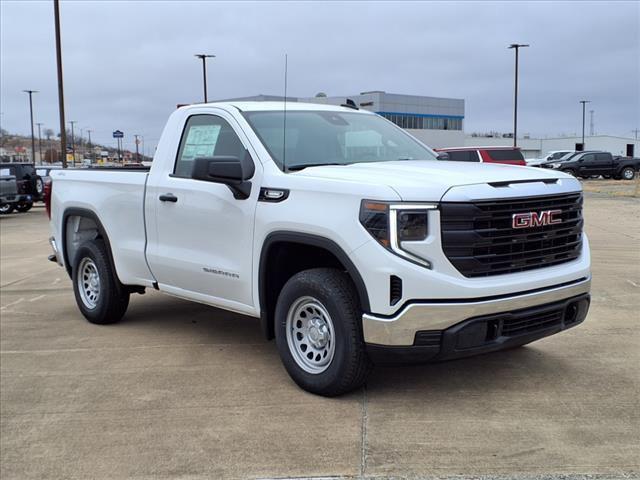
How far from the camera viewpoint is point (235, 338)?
6.49 metres

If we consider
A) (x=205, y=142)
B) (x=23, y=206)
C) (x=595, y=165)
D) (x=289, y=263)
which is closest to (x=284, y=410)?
(x=289, y=263)

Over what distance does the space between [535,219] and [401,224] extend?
0.95 meters

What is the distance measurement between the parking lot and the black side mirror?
1421 mm

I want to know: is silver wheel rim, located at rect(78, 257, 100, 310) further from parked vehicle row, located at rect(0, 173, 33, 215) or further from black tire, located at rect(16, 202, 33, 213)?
black tire, located at rect(16, 202, 33, 213)

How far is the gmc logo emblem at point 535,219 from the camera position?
4.39 meters

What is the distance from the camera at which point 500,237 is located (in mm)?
4328

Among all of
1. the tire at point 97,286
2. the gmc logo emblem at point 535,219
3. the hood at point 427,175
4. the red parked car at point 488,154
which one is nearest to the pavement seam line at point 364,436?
the hood at point 427,175

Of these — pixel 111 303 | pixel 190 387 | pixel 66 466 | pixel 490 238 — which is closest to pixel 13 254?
pixel 111 303

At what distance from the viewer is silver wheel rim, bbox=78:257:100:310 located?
23.5 feet

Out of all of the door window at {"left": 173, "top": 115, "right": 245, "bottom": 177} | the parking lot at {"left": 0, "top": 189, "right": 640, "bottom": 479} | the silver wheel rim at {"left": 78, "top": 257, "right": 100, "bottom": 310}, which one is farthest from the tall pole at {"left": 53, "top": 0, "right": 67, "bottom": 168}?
the door window at {"left": 173, "top": 115, "right": 245, "bottom": 177}

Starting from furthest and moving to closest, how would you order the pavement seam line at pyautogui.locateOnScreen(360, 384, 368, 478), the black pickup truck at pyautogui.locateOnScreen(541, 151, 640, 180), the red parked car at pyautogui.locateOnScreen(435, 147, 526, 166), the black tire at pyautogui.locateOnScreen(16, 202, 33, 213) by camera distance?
the black pickup truck at pyautogui.locateOnScreen(541, 151, 640, 180), the black tire at pyautogui.locateOnScreen(16, 202, 33, 213), the red parked car at pyautogui.locateOnScreen(435, 147, 526, 166), the pavement seam line at pyautogui.locateOnScreen(360, 384, 368, 478)

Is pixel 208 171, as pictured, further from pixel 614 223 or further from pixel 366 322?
pixel 614 223

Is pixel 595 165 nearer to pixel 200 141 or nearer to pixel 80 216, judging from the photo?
pixel 80 216

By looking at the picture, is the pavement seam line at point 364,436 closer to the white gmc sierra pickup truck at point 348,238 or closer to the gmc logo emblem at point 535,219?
the white gmc sierra pickup truck at point 348,238
